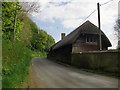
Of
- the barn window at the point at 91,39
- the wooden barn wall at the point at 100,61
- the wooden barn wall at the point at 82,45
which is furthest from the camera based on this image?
the barn window at the point at 91,39

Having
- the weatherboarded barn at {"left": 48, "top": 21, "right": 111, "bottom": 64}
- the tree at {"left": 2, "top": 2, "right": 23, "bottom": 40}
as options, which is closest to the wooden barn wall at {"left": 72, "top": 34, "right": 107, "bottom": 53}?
the weatherboarded barn at {"left": 48, "top": 21, "right": 111, "bottom": 64}

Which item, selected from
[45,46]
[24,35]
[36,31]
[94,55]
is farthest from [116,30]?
[36,31]

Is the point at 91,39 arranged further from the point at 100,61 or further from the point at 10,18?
the point at 10,18

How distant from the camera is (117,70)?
74.0 feet

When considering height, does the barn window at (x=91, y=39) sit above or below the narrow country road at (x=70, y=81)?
above

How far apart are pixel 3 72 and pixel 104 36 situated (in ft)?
95.6

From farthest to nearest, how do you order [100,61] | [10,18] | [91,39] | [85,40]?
[91,39] → [85,40] → [10,18] → [100,61]

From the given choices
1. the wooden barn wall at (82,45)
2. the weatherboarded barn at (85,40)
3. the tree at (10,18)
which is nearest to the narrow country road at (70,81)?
the tree at (10,18)

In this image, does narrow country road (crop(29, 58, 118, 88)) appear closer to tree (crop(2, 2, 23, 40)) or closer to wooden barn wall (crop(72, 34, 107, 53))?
tree (crop(2, 2, 23, 40))

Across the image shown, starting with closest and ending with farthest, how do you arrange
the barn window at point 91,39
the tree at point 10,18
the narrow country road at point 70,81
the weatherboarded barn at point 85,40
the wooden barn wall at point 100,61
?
the narrow country road at point 70,81
the wooden barn wall at point 100,61
the tree at point 10,18
the weatherboarded barn at point 85,40
the barn window at point 91,39

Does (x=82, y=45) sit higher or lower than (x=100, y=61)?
higher

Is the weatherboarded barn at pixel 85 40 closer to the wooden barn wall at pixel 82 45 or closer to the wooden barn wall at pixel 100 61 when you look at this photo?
the wooden barn wall at pixel 82 45

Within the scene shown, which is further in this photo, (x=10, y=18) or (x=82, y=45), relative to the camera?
(x=82, y=45)

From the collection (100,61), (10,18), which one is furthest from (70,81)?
(10,18)
